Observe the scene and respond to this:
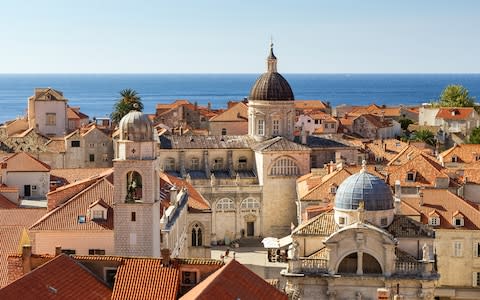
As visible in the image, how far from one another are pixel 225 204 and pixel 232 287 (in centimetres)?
3928

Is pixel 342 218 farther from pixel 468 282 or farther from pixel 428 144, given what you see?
pixel 428 144

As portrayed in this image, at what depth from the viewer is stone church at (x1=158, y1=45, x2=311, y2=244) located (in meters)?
70.6

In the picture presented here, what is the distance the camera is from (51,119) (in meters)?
93.9

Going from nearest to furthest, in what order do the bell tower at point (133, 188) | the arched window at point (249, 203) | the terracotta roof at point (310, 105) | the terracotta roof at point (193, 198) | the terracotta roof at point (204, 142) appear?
1. the bell tower at point (133, 188)
2. the terracotta roof at point (193, 198)
3. the arched window at point (249, 203)
4. the terracotta roof at point (204, 142)
5. the terracotta roof at point (310, 105)

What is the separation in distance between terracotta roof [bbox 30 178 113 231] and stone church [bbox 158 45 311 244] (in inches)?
974

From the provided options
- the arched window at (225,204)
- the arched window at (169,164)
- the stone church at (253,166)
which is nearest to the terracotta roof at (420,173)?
the stone church at (253,166)

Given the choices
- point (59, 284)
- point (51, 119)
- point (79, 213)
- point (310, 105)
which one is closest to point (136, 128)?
point (79, 213)

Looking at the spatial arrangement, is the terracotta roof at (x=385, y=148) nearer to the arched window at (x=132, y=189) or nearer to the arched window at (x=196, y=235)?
the arched window at (x=196, y=235)

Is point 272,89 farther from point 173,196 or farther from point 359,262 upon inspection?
point 359,262

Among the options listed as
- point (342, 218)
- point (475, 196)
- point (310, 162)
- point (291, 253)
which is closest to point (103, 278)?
point (291, 253)

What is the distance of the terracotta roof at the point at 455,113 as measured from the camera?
122000mm

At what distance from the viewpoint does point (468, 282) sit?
5416 centimetres

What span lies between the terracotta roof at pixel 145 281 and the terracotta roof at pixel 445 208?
23987mm

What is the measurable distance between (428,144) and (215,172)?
40.0 meters
